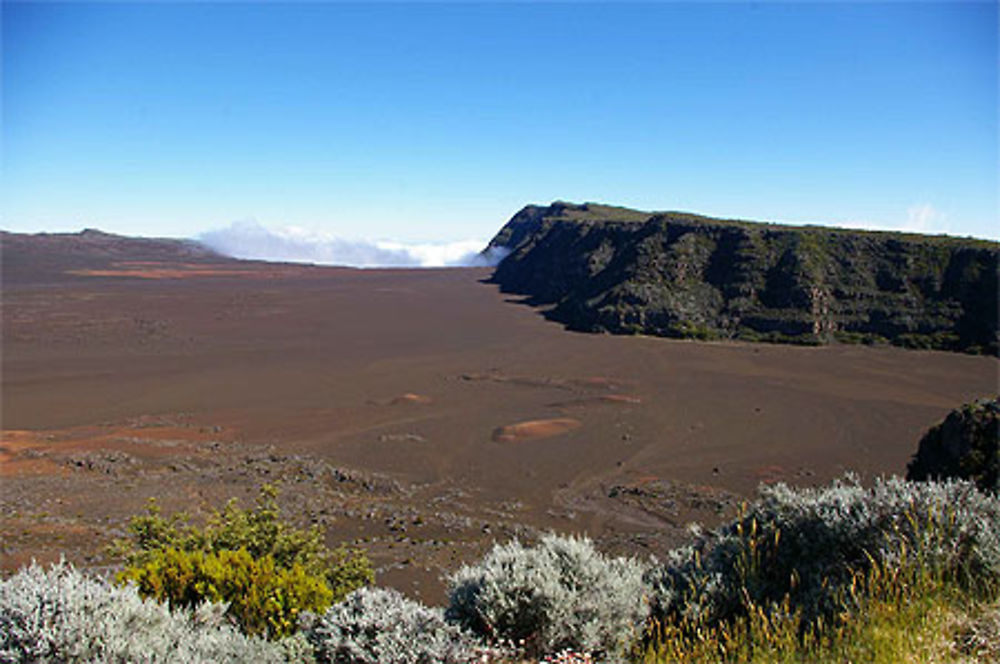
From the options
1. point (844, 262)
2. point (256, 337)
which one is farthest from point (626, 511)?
point (844, 262)

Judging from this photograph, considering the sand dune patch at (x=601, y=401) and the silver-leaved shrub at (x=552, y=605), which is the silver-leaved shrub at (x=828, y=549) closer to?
the silver-leaved shrub at (x=552, y=605)

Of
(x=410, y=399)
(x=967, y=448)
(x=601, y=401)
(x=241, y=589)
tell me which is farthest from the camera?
(x=410, y=399)

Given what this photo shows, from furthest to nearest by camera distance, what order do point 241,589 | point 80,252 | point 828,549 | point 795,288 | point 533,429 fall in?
point 80,252 < point 795,288 < point 533,429 < point 241,589 < point 828,549

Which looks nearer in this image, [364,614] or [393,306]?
Result: [364,614]

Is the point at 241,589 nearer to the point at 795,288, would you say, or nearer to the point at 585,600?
the point at 585,600

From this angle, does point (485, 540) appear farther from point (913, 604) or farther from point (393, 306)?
point (393, 306)

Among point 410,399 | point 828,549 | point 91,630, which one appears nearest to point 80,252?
point 410,399

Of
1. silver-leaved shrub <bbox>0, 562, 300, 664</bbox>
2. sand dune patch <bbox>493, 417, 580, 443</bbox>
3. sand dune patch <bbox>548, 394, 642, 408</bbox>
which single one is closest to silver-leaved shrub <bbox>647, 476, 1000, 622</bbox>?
silver-leaved shrub <bbox>0, 562, 300, 664</bbox>
